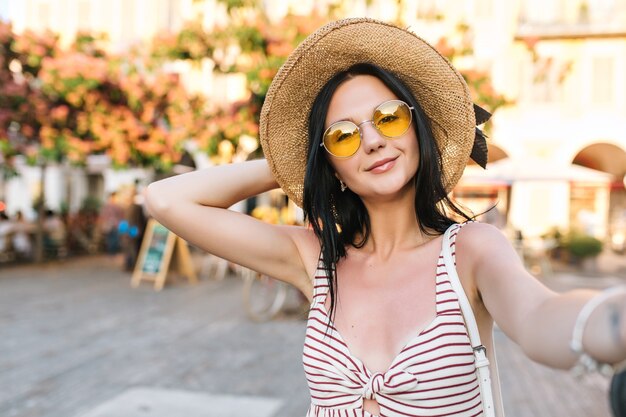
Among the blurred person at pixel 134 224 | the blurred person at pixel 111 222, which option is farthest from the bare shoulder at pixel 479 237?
the blurred person at pixel 111 222

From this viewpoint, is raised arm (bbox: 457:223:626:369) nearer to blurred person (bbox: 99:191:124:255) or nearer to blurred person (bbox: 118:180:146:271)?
blurred person (bbox: 118:180:146:271)

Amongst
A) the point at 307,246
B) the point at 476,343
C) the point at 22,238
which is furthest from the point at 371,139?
the point at 22,238

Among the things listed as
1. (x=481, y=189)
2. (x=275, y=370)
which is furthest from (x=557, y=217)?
(x=275, y=370)

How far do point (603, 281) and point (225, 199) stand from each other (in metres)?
13.4

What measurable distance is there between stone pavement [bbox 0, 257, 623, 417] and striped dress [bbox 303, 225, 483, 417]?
3240 millimetres

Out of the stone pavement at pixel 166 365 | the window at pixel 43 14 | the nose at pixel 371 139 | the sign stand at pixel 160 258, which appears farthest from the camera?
the window at pixel 43 14

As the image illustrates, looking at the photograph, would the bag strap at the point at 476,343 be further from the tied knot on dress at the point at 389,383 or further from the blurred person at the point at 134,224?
the blurred person at the point at 134,224

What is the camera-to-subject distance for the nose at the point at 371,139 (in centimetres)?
147

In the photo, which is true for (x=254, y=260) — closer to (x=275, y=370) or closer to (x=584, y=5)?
(x=275, y=370)

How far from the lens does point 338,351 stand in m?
1.39

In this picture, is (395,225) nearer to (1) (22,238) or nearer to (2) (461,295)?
(2) (461,295)

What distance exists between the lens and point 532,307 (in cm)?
107

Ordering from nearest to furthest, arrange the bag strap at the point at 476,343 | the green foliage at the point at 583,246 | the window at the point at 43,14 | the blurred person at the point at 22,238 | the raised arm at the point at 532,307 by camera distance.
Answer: the raised arm at the point at 532,307, the bag strap at the point at 476,343, the blurred person at the point at 22,238, the green foliage at the point at 583,246, the window at the point at 43,14

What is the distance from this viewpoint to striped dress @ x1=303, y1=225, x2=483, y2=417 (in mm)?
1278
